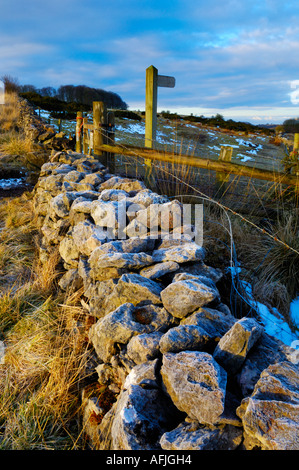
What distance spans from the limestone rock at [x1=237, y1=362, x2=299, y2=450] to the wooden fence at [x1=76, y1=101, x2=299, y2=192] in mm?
3719

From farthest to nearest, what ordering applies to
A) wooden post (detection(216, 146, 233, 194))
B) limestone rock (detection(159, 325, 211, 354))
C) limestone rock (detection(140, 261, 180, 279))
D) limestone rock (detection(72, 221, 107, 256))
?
wooden post (detection(216, 146, 233, 194)) < limestone rock (detection(72, 221, 107, 256)) < limestone rock (detection(140, 261, 180, 279)) < limestone rock (detection(159, 325, 211, 354))

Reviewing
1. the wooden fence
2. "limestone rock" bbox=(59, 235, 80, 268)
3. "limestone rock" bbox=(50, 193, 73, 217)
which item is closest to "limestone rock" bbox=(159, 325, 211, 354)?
"limestone rock" bbox=(59, 235, 80, 268)

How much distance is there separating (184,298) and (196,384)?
0.58 meters

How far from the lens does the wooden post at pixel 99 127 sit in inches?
229

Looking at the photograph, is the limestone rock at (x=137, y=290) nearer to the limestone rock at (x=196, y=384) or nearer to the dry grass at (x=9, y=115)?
the limestone rock at (x=196, y=384)

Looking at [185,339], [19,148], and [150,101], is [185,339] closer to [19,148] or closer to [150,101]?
[150,101]

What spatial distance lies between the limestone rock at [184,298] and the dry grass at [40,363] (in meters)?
0.70

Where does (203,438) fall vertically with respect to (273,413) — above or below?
below

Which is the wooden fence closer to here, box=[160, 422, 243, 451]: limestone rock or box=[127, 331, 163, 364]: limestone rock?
box=[127, 331, 163, 364]: limestone rock

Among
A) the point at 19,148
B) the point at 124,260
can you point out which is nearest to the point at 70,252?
the point at 124,260

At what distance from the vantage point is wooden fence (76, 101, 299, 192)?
4.73m

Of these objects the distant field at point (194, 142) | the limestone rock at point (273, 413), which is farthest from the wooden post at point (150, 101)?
the limestone rock at point (273, 413)

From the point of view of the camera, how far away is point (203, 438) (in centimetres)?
A: 118

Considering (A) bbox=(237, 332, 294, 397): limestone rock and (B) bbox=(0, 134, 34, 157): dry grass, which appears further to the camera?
(B) bbox=(0, 134, 34, 157): dry grass
